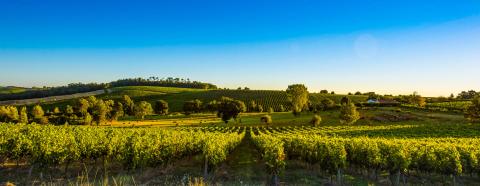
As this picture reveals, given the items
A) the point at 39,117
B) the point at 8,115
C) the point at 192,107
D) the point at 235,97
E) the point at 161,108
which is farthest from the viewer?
the point at 235,97

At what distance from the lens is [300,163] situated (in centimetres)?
4091

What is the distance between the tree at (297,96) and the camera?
121525mm

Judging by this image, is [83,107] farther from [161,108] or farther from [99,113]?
[161,108]

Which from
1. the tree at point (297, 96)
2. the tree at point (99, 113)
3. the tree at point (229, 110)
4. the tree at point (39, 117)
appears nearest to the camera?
the tree at point (39, 117)

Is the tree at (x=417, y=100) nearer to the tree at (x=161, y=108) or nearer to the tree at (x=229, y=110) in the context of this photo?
the tree at (x=229, y=110)

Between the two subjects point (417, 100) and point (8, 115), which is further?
point (417, 100)

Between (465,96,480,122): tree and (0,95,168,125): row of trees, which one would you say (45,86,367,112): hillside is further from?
(465,96,480,122): tree

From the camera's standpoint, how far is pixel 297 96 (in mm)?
123812

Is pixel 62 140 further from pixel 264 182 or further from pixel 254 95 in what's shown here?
pixel 254 95

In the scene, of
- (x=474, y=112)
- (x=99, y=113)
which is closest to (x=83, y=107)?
(x=99, y=113)

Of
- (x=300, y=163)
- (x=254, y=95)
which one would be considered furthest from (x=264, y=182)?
(x=254, y=95)

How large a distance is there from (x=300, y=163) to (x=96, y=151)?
20.2 metres

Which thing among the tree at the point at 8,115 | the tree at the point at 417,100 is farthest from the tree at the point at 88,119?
the tree at the point at 417,100

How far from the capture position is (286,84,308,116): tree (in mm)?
121525
